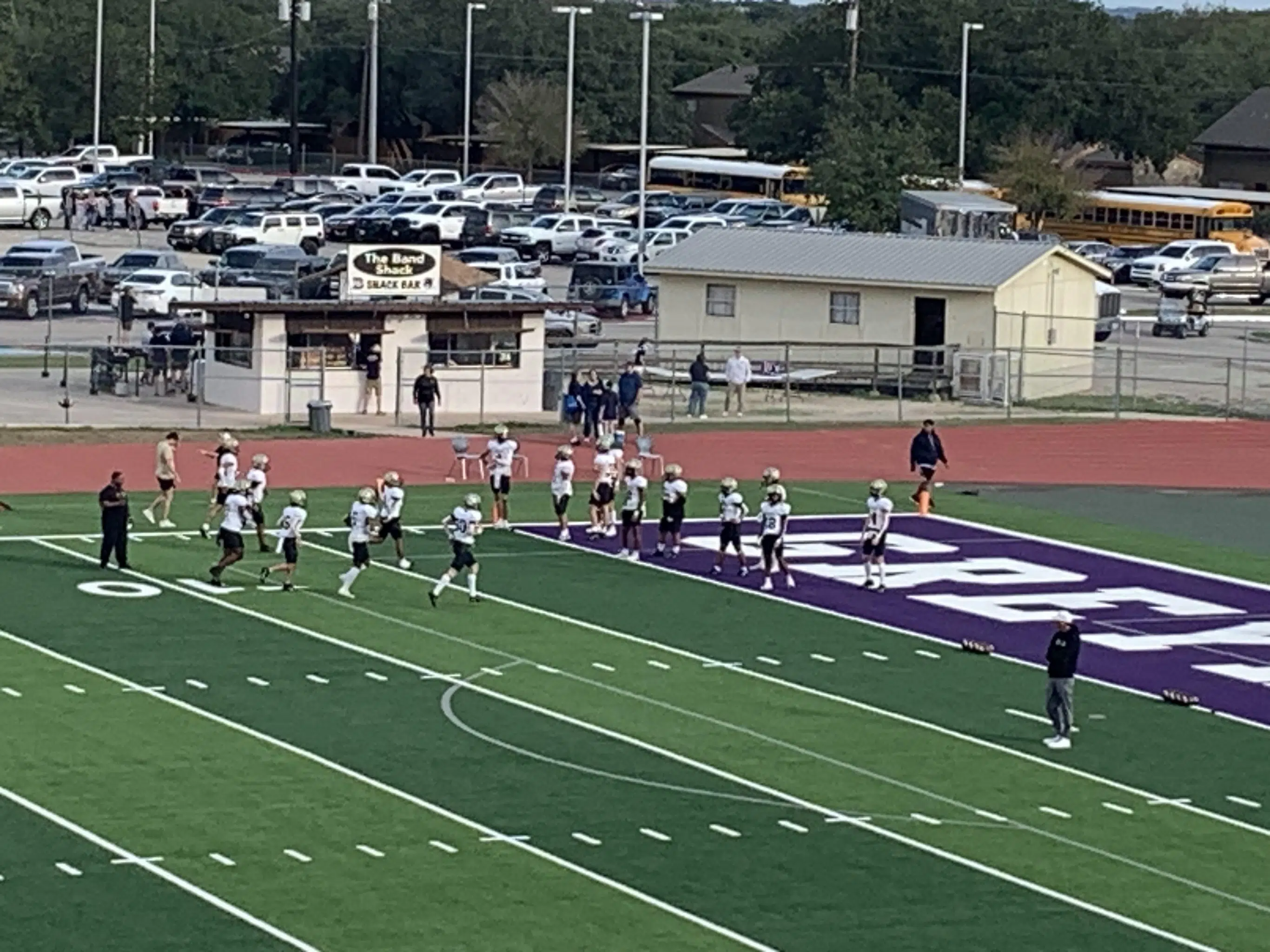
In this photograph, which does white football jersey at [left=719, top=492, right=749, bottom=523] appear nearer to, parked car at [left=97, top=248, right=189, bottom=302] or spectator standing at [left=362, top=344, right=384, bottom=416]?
spectator standing at [left=362, top=344, right=384, bottom=416]

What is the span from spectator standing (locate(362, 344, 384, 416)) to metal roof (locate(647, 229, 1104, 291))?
10.5m

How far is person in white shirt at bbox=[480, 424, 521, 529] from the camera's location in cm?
3994

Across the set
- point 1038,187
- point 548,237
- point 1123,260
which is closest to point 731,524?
point 548,237

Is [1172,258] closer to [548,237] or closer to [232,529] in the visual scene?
[548,237]

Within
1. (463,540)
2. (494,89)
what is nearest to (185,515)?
(463,540)

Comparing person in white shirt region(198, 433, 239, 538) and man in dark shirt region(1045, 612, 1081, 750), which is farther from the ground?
person in white shirt region(198, 433, 239, 538)

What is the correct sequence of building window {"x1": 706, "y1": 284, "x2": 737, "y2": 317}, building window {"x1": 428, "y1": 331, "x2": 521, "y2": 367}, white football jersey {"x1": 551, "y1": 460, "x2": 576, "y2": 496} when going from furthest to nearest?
building window {"x1": 706, "y1": 284, "x2": 737, "y2": 317} < building window {"x1": 428, "y1": 331, "x2": 521, "y2": 367} < white football jersey {"x1": 551, "y1": 460, "x2": 576, "y2": 496}

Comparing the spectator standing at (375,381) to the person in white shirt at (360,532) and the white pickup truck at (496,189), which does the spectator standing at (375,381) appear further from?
the white pickup truck at (496,189)

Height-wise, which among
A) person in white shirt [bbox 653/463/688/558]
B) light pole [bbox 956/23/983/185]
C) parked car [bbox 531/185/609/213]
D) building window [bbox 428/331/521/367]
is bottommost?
person in white shirt [bbox 653/463/688/558]

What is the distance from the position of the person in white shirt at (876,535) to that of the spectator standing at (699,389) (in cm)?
1740

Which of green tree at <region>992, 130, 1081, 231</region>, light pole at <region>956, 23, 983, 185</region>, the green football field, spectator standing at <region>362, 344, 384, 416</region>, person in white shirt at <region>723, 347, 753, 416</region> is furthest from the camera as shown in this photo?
light pole at <region>956, 23, 983, 185</region>

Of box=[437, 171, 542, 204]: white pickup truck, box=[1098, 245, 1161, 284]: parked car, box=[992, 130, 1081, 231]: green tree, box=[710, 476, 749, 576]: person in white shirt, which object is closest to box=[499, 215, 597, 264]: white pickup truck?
box=[437, 171, 542, 204]: white pickup truck

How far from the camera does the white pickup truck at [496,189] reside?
10231 cm

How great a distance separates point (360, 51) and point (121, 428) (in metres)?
82.3
